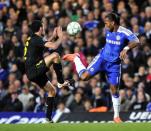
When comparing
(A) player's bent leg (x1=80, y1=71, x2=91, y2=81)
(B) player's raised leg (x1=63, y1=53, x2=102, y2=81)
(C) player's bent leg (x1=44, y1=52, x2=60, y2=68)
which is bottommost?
(A) player's bent leg (x1=80, y1=71, x2=91, y2=81)

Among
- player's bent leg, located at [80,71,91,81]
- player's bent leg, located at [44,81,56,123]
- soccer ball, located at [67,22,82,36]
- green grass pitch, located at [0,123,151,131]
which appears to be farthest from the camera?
soccer ball, located at [67,22,82,36]

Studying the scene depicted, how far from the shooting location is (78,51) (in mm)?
22297

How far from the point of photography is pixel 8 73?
75.9 ft

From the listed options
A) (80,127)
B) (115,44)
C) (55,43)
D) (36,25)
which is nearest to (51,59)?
(55,43)

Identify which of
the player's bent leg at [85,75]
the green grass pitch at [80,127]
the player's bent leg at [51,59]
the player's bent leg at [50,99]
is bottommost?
the green grass pitch at [80,127]

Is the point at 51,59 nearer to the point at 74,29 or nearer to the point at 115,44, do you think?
the point at 74,29

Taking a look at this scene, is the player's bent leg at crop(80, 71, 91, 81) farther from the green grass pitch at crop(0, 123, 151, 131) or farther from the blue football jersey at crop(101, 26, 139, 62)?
the green grass pitch at crop(0, 123, 151, 131)

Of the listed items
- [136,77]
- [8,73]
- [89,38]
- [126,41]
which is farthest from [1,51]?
[126,41]

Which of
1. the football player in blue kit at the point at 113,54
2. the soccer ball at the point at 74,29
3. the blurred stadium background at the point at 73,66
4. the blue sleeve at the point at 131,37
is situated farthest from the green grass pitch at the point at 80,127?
the blurred stadium background at the point at 73,66


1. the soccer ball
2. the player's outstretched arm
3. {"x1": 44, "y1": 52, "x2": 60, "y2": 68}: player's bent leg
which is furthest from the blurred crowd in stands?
the player's outstretched arm

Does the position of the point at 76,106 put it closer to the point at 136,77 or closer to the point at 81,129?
the point at 136,77

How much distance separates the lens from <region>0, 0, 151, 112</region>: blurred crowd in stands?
20.8 meters

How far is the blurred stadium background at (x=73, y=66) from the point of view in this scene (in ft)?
66.8

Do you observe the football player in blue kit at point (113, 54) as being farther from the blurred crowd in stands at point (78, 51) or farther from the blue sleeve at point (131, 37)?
the blurred crowd in stands at point (78, 51)
